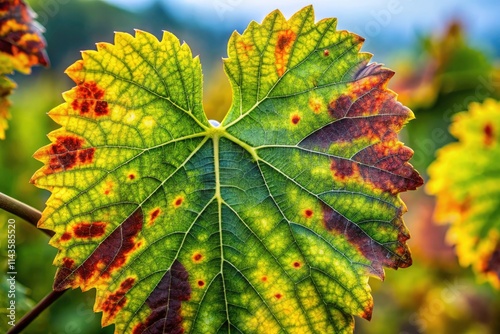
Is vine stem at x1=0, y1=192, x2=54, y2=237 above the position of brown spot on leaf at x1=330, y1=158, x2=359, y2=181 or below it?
below

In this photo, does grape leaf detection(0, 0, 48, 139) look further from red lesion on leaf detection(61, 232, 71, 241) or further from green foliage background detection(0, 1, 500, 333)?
green foliage background detection(0, 1, 500, 333)

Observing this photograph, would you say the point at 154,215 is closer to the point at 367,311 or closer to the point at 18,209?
the point at 18,209

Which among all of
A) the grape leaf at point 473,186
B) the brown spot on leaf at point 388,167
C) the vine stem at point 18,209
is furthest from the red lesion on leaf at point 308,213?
the grape leaf at point 473,186

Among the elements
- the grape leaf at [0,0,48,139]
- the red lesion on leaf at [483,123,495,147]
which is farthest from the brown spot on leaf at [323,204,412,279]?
the red lesion on leaf at [483,123,495,147]

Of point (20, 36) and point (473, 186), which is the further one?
point (473, 186)

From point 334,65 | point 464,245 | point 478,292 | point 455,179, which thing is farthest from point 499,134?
point 478,292

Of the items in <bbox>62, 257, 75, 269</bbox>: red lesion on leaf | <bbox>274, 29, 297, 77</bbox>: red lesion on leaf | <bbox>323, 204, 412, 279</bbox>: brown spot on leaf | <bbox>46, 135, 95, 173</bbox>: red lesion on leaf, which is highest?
→ <bbox>274, 29, 297, 77</bbox>: red lesion on leaf

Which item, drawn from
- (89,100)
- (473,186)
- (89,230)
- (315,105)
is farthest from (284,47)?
(473,186)
